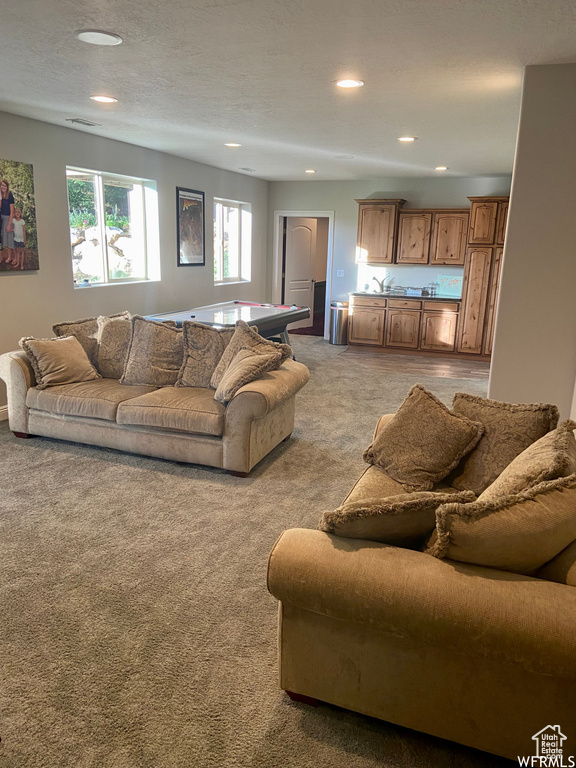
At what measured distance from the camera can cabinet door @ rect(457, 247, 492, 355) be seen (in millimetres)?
7891

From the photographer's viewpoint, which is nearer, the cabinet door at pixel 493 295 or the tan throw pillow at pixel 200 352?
the tan throw pillow at pixel 200 352

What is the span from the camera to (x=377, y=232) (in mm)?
8500

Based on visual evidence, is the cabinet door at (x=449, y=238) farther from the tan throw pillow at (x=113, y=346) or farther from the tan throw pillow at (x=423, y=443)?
the tan throw pillow at (x=423, y=443)

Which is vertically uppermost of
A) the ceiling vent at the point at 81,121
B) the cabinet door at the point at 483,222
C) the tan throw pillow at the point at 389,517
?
the ceiling vent at the point at 81,121

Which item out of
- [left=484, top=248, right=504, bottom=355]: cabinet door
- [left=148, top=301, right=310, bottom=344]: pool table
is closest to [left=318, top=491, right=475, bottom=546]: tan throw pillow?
[left=148, top=301, right=310, bottom=344]: pool table

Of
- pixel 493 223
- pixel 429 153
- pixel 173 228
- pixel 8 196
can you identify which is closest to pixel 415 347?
pixel 493 223

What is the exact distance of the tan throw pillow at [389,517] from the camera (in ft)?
5.61

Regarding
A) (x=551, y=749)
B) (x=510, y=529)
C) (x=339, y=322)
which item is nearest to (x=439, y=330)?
(x=339, y=322)

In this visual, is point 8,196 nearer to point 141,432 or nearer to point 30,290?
point 30,290

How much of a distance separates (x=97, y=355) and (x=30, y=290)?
3.12 ft

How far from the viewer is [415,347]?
28.0 ft

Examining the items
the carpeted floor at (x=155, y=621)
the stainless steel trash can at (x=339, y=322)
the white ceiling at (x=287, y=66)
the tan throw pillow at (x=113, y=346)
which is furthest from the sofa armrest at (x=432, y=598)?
the stainless steel trash can at (x=339, y=322)

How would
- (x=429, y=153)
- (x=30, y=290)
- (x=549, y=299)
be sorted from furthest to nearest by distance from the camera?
1. (x=429, y=153)
2. (x=30, y=290)
3. (x=549, y=299)

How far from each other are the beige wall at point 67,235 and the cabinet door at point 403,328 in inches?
115
